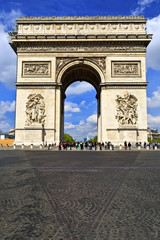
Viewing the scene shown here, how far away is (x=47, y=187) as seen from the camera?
4254mm

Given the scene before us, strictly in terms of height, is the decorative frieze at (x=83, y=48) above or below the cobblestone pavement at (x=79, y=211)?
above

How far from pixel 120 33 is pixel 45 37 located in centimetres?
925

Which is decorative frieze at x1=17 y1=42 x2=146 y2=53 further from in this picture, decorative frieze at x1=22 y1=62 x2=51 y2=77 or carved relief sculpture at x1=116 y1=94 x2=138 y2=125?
carved relief sculpture at x1=116 y1=94 x2=138 y2=125

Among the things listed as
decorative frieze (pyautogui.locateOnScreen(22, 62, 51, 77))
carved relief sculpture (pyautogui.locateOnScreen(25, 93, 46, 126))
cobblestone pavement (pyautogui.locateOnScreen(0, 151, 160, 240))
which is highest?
decorative frieze (pyautogui.locateOnScreen(22, 62, 51, 77))

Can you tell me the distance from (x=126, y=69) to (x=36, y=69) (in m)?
11.1

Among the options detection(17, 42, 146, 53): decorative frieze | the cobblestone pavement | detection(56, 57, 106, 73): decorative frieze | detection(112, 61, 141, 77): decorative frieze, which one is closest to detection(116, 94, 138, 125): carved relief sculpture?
detection(112, 61, 141, 77): decorative frieze

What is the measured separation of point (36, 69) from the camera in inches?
972

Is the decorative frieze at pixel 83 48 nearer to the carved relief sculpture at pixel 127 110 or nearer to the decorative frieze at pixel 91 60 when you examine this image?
the decorative frieze at pixel 91 60

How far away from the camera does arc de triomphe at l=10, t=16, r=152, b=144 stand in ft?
77.3

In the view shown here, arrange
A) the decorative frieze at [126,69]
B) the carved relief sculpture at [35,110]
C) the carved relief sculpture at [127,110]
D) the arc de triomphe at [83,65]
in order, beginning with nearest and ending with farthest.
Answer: the carved relief sculpture at [127,110]
the carved relief sculpture at [35,110]
the arc de triomphe at [83,65]
the decorative frieze at [126,69]

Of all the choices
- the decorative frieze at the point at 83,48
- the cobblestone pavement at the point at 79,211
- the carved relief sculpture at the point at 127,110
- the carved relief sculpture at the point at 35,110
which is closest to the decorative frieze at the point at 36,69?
the decorative frieze at the point at 83,48

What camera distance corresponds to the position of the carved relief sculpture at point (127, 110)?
23.3 metres

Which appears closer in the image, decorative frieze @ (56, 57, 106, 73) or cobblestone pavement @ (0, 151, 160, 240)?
cobblestone pavement @ (0, 151, 160, 240)

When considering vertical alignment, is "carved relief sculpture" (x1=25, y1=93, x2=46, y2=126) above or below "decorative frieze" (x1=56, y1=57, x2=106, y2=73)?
below
